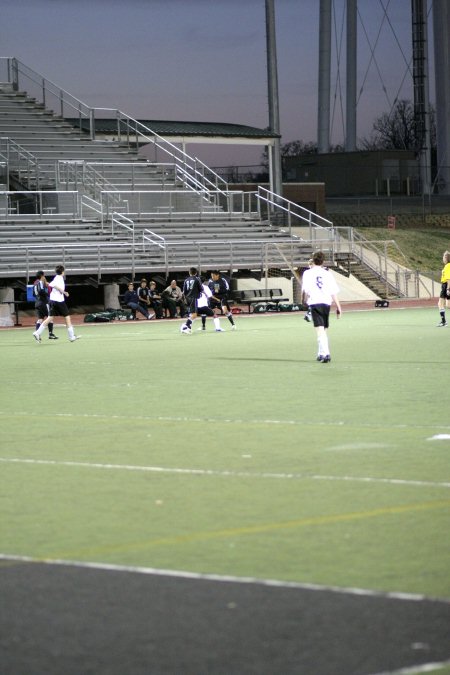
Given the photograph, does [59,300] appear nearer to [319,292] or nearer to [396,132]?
[319,292]

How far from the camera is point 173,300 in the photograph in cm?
4203

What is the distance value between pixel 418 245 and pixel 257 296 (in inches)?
679

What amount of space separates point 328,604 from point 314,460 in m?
4.59

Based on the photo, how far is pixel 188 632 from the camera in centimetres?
552

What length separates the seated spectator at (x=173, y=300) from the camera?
41812 millimetres

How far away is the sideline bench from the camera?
44.6 m

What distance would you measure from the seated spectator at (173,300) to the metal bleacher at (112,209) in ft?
5.27

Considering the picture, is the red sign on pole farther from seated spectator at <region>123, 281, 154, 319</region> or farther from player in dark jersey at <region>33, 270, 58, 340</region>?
player in dark jersey at <region>33, 270, 58, 340</region>

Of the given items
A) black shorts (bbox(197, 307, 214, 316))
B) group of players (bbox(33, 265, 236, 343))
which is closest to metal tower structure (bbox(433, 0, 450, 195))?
group of players (bbox(33, 265, 236, 343))

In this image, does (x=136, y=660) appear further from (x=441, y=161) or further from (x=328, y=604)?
(x=441, y=161)

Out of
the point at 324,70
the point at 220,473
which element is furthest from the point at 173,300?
the point at 220,473

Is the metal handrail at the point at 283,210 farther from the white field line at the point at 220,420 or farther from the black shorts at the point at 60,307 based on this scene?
the white field line at the point at 220,420

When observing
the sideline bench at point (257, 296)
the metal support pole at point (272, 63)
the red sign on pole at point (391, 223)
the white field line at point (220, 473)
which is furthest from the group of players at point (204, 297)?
the red sign on pole at point (391, 223)

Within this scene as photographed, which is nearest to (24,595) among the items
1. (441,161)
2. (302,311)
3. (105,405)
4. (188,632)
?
(188,632)
